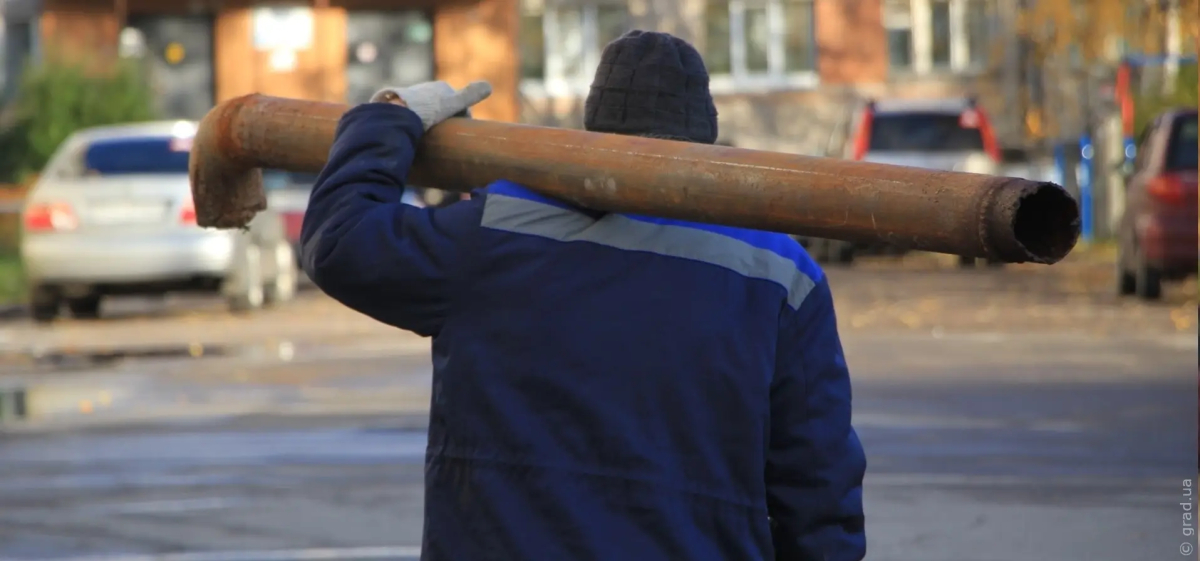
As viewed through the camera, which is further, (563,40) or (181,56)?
(563,40)

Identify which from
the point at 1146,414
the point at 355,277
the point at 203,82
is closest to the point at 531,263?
the point at 355,277

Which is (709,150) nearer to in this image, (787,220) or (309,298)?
(787,220)

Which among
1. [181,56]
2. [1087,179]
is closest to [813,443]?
[1087,179]

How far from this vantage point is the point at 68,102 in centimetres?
2961

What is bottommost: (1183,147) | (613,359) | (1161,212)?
(1161,212)

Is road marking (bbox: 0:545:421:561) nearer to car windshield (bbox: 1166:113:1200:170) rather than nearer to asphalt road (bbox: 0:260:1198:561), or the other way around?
asphalt road (bbox: 0:260:1198:561)

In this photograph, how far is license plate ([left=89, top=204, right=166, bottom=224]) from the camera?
59.9 feet

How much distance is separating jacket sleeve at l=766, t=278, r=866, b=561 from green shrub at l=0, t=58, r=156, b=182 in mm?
26640

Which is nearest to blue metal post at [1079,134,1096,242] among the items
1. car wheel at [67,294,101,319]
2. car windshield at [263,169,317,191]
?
car windshield at [263,169,317,191]

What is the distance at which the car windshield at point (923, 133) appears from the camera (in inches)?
1041

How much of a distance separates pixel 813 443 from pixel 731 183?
0.48m

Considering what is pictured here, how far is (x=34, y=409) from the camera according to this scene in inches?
482

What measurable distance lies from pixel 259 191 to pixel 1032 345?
11227mm

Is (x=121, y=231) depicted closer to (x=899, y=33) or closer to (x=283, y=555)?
(x=283, y=555)
